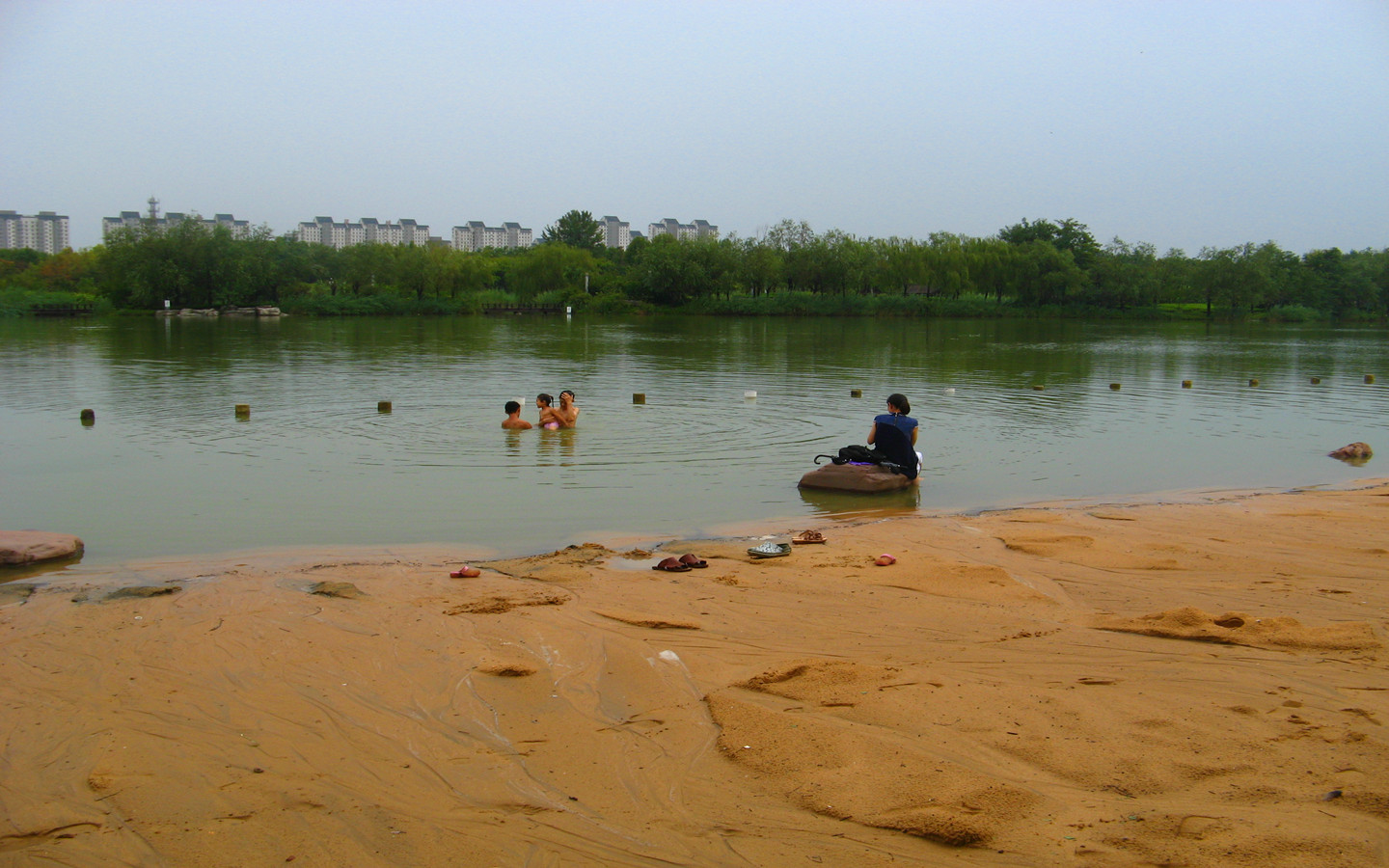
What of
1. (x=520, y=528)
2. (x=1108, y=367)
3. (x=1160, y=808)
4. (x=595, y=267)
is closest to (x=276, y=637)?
(x=520, y=528)

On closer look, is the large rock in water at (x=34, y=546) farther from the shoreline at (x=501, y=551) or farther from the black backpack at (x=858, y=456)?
the black backpack at (x=858, y=456)

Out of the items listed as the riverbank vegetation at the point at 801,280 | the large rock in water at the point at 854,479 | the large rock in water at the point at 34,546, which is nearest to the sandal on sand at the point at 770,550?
the large rock in water at the point at 854,479

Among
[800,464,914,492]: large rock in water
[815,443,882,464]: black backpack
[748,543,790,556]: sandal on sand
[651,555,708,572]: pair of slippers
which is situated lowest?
[651,555,708,572]: pair of slippers

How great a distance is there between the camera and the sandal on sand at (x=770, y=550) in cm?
964

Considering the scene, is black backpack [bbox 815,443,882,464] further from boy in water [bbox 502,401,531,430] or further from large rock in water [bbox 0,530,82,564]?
large rock in water [bbox 0,530,82,564]

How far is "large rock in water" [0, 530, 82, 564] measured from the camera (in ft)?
30.3

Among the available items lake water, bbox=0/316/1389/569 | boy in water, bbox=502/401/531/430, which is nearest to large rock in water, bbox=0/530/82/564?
lake water, bbox=0/316/1389/569

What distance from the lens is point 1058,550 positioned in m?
9.79

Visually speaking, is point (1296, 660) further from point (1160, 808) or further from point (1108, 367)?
point (1108, 367)

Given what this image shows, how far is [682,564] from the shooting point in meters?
9.23

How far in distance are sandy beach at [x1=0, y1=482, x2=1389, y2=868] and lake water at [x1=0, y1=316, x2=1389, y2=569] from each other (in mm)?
3004

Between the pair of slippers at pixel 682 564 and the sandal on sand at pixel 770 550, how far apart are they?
60cm

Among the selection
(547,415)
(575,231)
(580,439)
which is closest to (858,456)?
(580,439)

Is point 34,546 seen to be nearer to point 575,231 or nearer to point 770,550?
point 770,550
